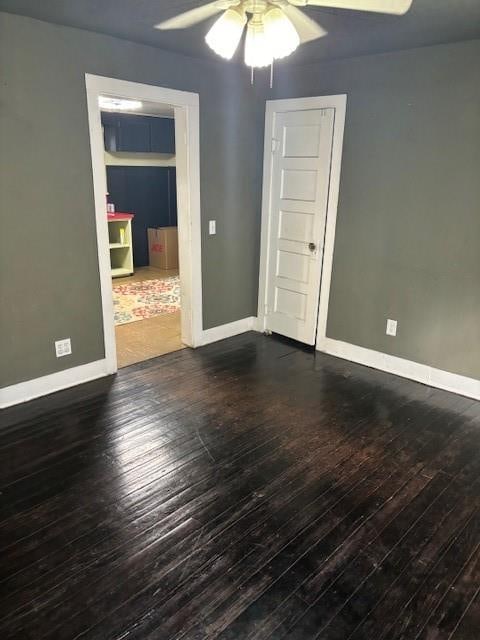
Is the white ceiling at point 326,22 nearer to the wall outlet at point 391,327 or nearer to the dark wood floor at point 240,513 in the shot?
the wall outlet at point 391,327

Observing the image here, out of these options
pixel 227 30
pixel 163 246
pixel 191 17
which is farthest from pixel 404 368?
pixel 163 246

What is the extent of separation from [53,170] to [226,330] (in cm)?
220

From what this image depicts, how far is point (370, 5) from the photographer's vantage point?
2.31 m

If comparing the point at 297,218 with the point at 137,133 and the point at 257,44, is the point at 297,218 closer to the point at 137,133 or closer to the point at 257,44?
the point at 257,44

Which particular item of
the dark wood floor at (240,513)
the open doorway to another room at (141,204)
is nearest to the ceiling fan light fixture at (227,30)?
the dark wood floor at (240,513)

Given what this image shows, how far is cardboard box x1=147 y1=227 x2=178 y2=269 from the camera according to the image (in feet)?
23.7

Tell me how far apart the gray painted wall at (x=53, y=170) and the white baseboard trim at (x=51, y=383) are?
2.4 inches

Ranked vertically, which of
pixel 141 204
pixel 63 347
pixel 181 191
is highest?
pixel 181 191

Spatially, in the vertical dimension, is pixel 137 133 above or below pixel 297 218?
above

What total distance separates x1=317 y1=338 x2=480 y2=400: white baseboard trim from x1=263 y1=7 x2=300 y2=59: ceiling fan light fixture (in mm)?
2532

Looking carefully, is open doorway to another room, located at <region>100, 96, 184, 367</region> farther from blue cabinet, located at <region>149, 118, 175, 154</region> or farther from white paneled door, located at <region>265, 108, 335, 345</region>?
white paneled door, located at <region>265, 108, 335, 345</region>

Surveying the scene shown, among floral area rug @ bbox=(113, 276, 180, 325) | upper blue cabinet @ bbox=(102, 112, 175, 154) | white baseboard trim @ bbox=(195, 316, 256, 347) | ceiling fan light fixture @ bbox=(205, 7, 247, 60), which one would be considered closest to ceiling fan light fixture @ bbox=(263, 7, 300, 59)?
ceiling fan light fixture @ bbox=(205, 7, 247, 60)

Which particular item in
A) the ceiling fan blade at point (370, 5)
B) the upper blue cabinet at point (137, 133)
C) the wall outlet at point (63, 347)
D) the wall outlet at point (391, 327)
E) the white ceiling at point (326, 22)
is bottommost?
the wall outlet at point (63, 347)

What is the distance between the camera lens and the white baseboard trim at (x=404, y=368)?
3479 millimetres
